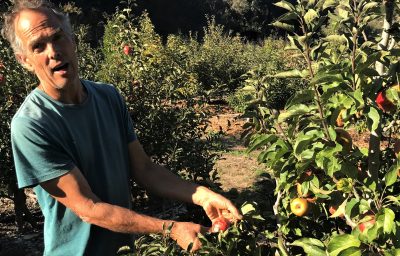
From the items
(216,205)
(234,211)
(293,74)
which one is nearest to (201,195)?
(216,205)

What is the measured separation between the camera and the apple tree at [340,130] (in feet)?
4.66

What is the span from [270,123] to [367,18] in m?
0.63

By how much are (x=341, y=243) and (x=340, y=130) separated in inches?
16.5

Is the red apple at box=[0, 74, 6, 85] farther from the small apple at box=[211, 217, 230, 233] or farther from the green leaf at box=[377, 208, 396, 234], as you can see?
the green leaf at box=[377, 208, 396, 234]

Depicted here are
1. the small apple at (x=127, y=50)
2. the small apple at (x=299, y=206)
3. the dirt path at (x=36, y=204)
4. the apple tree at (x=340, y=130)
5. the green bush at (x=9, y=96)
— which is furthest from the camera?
the small apple at (x=127, y=50)

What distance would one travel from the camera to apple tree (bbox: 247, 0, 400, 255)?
1421 millimetres

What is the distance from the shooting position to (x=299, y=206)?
181 centimetres

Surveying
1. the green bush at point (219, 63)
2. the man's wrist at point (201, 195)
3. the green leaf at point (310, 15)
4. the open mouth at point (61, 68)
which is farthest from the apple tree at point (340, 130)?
the green bush at point (219, 63)

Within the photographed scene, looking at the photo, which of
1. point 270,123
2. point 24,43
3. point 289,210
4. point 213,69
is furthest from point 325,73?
point 213,69

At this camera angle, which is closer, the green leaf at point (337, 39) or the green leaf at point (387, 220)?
the green leaf at point (387, 220)

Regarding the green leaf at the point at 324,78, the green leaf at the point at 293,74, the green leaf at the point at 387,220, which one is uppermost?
the green leaf at the point at 324,78

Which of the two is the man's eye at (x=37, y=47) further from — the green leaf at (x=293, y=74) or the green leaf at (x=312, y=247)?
the green leaf at (x=312, y=247)

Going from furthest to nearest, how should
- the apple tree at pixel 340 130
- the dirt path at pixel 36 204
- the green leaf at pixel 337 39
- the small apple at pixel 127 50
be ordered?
the small apple at pixel 127 50 → the dirt path at pixel 36 204 → the green leaf at pixel 337 39 → the apple tree at pixel 340 130

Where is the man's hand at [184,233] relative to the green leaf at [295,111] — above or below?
below
